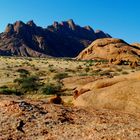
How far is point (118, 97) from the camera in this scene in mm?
16188

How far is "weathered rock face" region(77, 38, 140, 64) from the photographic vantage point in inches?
3758

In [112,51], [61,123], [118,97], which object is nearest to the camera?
[61,123]

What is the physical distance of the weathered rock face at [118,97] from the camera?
1538 centimetres

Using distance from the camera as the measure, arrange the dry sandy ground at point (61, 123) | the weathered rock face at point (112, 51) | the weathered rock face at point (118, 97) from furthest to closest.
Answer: the weathered rock face at point (112, 51), the weathered rock face at point (118, 97), the dry sandy ground at point (61, 123)

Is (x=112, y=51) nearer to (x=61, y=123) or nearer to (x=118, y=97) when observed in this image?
(x=118, y=97)

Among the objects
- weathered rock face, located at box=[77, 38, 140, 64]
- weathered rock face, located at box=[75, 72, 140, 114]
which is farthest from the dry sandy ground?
weathered rock face, located at box=[77, 38, 140, 64]

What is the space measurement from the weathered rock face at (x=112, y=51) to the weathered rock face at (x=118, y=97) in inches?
2888

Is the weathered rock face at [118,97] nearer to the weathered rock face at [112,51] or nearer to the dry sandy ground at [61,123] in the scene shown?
the dry sandy ground at [61,123]

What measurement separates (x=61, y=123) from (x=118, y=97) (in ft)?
15.9

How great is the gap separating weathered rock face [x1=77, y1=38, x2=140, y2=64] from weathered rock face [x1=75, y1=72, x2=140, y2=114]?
73.4 meters

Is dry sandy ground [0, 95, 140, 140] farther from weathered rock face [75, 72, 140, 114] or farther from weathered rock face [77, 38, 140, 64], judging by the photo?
weathered rock face [77, 38, 140, 64]

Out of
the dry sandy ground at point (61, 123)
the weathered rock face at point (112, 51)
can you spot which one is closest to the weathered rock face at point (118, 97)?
the dry sandy ground at point (61, 123)

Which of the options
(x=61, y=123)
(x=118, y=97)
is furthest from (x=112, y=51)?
(x=61, y=123)

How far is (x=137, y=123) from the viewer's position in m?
12.5
